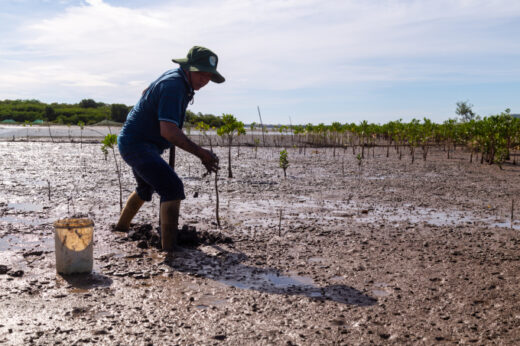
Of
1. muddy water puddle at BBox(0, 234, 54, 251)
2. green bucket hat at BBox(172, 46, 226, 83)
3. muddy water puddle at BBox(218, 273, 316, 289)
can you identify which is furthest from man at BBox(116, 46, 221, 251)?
muddy water puddle at BBox(0, 234, 54, 251)

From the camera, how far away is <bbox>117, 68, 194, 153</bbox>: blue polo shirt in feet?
13.9

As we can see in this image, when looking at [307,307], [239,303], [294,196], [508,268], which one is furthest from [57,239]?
[294,196]

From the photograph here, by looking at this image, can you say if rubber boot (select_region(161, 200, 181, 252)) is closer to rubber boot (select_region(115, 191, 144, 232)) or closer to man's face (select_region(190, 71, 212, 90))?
rubber boot (select_region(115, 191, 144, 232))

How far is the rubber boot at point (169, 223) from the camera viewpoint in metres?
4.52

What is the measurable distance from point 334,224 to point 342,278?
2.35 metres

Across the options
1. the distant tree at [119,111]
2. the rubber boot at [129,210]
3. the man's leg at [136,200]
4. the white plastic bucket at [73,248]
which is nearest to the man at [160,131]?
the man's leg at [136,200]

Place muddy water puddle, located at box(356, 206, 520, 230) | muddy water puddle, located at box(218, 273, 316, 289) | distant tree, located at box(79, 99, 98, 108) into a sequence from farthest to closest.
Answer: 1. distant tree, located at box(79, 99, 98, 108)
2. muddy water puddle, located at box(356, 206, 520, 230)
3. muddy water puddle, located at box(218, 273, 316, 289)

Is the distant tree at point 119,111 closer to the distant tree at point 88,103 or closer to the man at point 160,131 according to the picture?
the distant tree at point 88,103

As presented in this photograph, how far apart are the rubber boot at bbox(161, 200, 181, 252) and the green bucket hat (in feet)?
4.54

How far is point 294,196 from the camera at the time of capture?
9.14 metres

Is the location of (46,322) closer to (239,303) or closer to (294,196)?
(239,303)

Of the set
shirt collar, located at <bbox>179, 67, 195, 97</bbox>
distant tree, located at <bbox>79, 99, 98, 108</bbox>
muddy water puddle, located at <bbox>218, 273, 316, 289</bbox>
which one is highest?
distant tree, located at <bbox>79, 99, 98, 108</bbox>

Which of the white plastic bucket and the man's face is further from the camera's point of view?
the man's face

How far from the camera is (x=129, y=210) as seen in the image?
17.6ft
